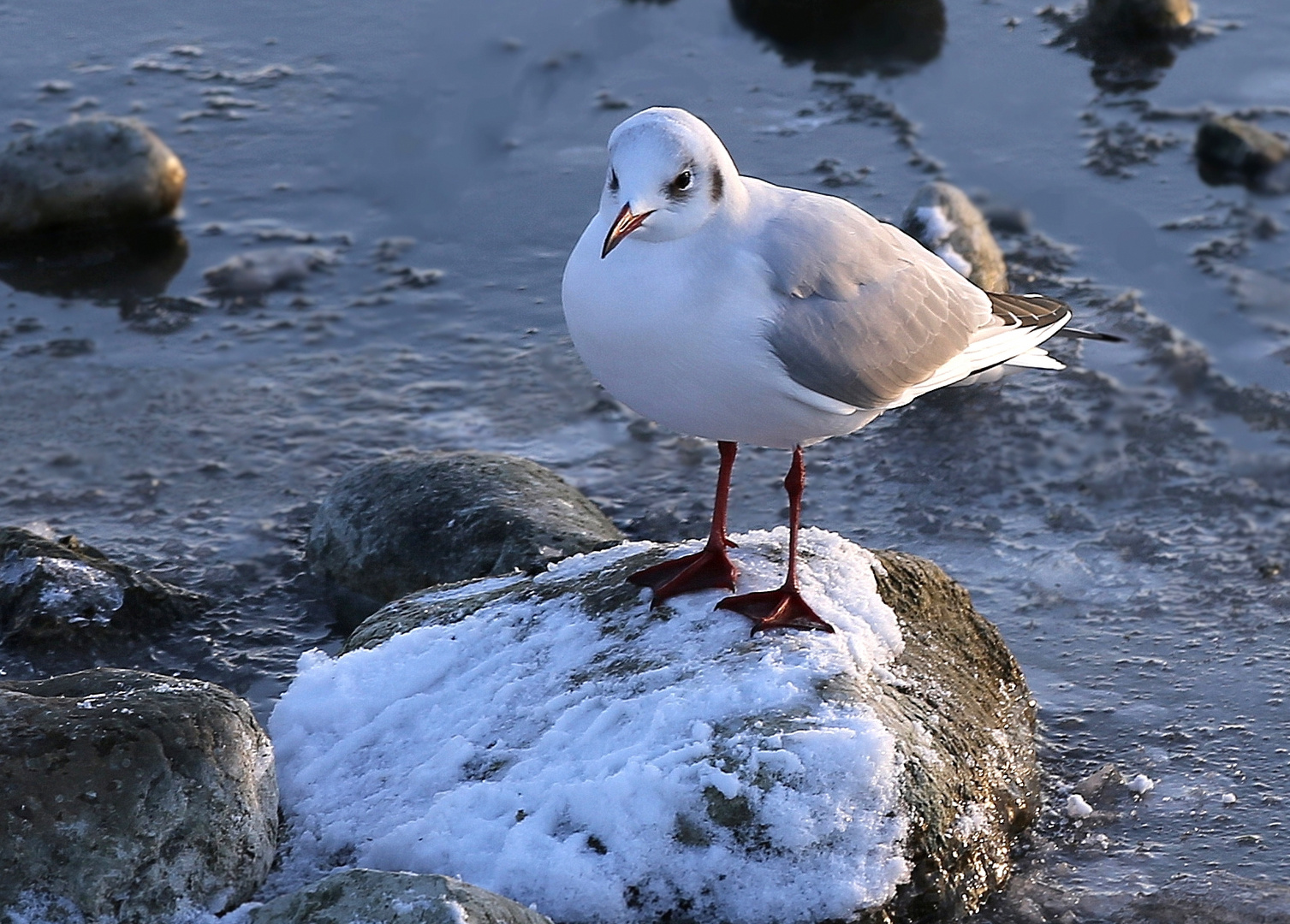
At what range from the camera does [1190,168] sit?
9969 mm

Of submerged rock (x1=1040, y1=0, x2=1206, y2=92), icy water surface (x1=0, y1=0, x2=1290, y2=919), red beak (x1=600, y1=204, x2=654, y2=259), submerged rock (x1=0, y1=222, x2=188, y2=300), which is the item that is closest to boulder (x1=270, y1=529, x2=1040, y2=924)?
icy water surface (x1=0, y1=0, x2=1290, y2=919)

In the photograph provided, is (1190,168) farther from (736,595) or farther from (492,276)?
(736,595)

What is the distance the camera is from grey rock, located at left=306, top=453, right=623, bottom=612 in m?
6.05

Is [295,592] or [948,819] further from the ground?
[948,819]

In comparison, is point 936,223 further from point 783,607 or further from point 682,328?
point 682,328

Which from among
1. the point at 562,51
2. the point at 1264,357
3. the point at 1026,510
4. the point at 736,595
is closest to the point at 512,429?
the point at 1026,510

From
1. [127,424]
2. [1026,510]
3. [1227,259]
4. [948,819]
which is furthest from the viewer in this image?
[1227,259]

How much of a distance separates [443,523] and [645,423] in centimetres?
182

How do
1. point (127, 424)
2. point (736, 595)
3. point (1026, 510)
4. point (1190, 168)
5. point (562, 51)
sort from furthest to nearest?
point (562, 51)
point (1190, 168)
point (127, 424)
point (1026, 510)
point (736, 595)

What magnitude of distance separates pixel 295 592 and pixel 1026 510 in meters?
3.03

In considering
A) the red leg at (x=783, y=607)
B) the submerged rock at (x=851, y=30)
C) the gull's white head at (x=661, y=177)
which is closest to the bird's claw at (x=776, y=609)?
the red leg at (x=783, y=607)

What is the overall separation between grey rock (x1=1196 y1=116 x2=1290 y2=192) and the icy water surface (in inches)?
6.3

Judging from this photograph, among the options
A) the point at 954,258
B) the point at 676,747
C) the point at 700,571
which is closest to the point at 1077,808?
the point at 700,571

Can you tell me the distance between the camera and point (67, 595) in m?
5.96
